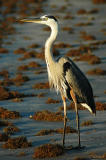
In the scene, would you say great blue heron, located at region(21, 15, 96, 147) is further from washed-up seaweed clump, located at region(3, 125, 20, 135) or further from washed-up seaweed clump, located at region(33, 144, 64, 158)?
washed-up seaweed clump, located at region(3, 125, 20, 135)

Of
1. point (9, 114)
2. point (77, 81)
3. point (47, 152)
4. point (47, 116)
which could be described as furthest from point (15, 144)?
point (9, 114)

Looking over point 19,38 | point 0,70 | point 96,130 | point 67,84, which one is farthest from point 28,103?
point 19,38

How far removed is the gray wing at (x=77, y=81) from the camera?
11.5 m

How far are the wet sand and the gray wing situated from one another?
1177mm

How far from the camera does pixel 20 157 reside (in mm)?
10969

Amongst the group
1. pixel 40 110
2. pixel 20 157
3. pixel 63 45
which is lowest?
pixel 20 157

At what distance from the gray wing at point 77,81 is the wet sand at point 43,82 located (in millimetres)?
1177

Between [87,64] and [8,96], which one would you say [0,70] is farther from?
[8,96]

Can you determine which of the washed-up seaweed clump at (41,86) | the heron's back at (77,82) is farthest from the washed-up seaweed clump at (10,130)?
the washed-up seaweed clump at (41,86)

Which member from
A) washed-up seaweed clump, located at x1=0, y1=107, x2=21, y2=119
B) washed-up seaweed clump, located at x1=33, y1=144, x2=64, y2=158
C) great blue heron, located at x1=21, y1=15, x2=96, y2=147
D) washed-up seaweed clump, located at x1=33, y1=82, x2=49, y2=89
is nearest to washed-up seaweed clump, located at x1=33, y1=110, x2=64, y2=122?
washed-up seaweed clump, located at x1=0, y1=107, x2=21, y2=119

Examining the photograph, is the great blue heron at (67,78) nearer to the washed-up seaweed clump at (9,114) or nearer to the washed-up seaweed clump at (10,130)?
the washed-up seaweed clump at (10,130)

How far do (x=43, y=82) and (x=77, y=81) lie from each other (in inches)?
425

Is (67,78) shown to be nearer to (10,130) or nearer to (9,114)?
(10,130)

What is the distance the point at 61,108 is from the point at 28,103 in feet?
6.17
